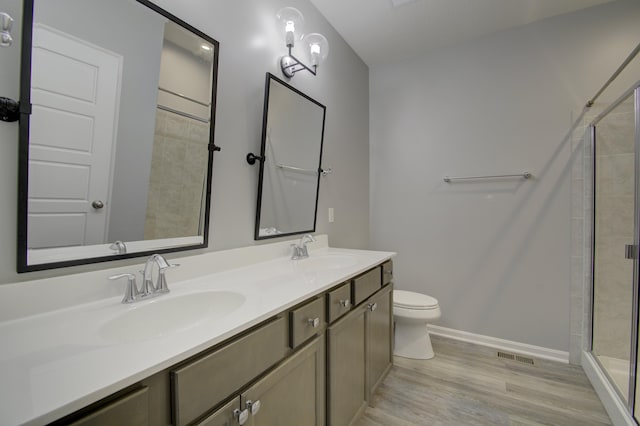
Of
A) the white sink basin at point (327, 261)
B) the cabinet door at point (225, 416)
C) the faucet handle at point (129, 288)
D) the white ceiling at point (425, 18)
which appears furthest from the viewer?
→ the white ceiling at point (425, 18)

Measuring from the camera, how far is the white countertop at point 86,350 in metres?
0.43

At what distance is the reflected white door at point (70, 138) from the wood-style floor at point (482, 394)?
5.13ft

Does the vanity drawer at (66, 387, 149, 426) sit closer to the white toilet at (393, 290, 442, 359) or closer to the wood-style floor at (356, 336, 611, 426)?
the wood-style floor at (356, 336, 611, 426)

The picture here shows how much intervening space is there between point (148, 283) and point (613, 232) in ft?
8.89

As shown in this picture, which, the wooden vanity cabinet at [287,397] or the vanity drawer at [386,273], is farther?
the vanity drawer at [386,273]

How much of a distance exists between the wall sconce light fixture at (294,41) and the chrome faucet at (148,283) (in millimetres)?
1291

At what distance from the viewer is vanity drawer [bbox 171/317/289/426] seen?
1.98 ft

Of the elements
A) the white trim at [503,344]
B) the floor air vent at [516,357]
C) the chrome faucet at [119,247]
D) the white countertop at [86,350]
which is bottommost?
the floor air vent at [516,357]

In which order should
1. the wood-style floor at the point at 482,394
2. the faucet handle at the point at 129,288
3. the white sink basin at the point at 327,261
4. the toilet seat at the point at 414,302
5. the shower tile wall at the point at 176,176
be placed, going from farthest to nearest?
1. the toilet seat at the point at 414,302
2. the white sink basin at the point at 327,261
3. the wood-style floor at the point at 482,394
4. the shower tile wall at the point at 176,176
5. the faucet handle at the point at 129,288

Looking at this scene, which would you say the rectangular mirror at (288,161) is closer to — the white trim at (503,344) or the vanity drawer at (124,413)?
the vanity drawer at (124,413)

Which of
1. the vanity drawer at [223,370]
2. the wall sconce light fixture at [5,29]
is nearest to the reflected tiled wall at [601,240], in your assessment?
the vanity drawer at [223,370]

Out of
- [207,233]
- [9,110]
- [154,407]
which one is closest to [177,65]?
[9,110]

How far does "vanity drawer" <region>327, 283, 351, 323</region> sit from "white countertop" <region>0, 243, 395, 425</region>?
0.49 ft

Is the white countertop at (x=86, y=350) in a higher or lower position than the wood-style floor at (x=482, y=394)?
higher
